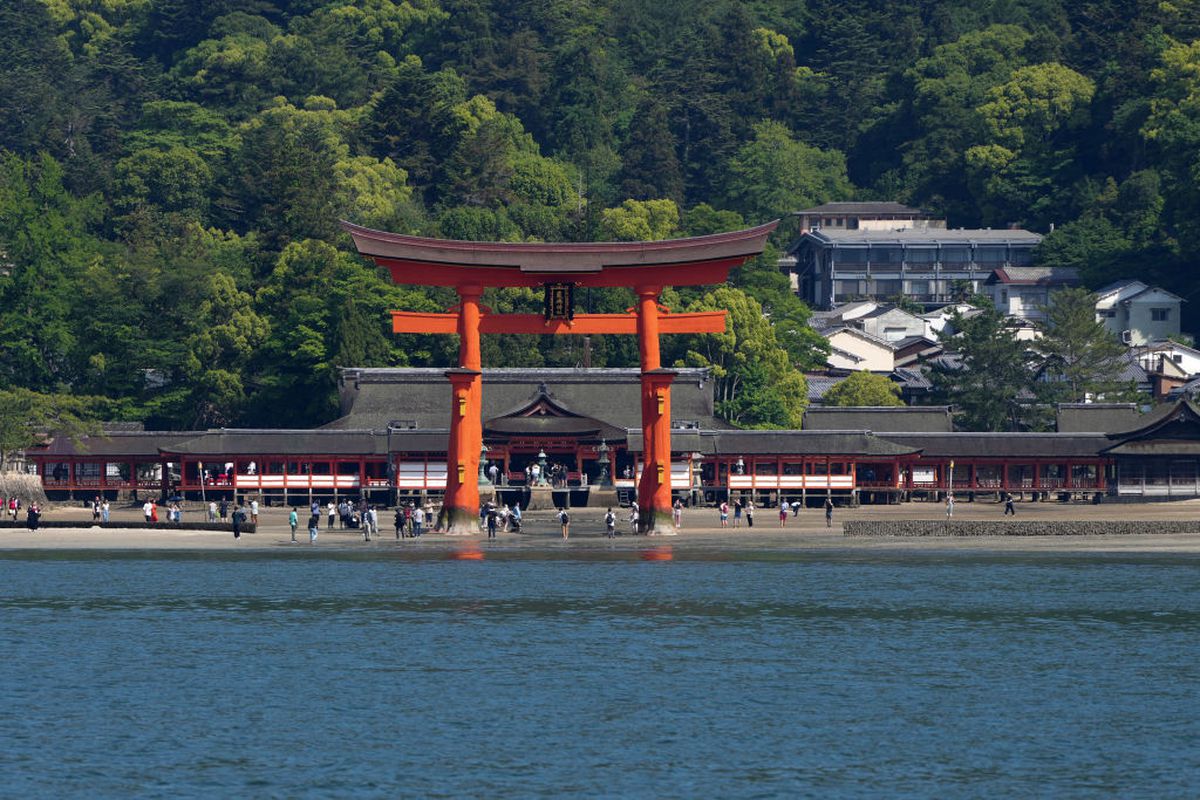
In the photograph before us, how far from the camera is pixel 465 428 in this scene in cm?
6838

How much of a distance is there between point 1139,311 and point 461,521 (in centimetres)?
7086

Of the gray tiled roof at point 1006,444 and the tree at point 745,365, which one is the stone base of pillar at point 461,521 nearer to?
the gray tiled roof at point 1006,444

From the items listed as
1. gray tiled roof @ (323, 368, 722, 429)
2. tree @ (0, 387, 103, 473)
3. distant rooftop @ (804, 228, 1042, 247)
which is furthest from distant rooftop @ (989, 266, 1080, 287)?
tree @ (0, 387, 103, 473)

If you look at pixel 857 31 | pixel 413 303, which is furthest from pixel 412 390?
pixel 857 31

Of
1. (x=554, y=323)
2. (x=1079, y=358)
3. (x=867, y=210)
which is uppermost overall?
(x=867, y=210)

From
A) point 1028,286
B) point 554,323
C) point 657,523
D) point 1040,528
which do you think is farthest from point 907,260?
point 657,523

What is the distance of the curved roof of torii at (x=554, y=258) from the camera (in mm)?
68188

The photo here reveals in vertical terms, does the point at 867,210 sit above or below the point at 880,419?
above

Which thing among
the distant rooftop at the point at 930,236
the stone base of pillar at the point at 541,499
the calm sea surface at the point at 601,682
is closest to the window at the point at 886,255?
the distant rooftop at the point at 930,236

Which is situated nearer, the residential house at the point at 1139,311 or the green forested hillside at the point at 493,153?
the green forested hillside at the point at 493,153

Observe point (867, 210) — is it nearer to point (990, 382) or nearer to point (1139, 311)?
point (1139, 311)

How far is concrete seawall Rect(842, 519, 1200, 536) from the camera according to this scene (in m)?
70.6

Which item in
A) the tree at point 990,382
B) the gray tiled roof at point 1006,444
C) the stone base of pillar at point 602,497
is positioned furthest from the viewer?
the tree at point 990,382

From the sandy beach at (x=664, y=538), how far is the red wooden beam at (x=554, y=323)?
7301 mm
